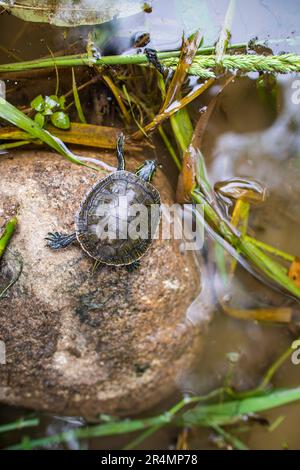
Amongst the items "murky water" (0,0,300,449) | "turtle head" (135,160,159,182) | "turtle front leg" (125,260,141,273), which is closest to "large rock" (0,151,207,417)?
"turtle front leg" (125,260,141,273)

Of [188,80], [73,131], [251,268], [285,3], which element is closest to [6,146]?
[73,131]

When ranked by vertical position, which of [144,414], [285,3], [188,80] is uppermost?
[285,3]

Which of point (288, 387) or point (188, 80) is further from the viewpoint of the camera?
point (288, 387)

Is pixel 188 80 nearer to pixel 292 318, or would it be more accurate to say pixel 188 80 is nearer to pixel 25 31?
pixel 25 31

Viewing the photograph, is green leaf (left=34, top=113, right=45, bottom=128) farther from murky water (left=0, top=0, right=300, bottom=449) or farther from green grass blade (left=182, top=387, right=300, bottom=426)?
green grass blade (left=182, top=387, right=300, bottom=426)

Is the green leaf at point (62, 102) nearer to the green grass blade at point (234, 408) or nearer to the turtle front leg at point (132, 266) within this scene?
the turtle front leg at point (132, 266)

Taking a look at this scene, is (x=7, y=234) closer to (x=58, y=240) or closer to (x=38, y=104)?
(x=58, y=240)

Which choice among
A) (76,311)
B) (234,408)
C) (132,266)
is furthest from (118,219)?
(234,408)
